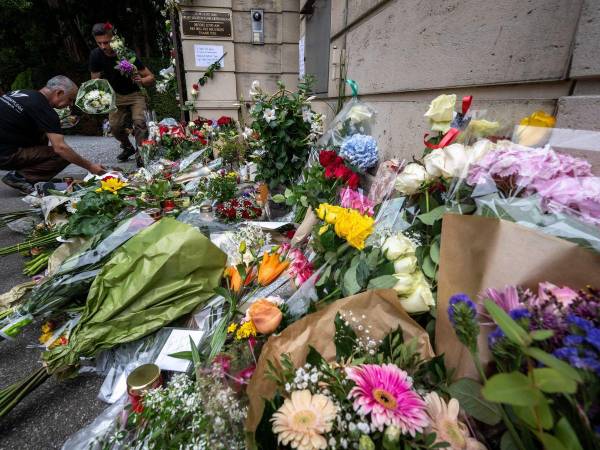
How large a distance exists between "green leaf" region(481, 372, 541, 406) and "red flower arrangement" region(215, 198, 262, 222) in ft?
7.24

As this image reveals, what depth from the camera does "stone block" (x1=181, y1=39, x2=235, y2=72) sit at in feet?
18.3

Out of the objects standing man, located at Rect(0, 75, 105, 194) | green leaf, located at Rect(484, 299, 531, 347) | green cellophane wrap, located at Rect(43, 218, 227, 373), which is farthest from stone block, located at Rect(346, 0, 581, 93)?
standing man, located at Rect(0, 75, 105, 194)

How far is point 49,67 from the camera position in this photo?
12531 millimetres

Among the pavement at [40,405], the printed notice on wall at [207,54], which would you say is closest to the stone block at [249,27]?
the printed notice on wall at [207,54]

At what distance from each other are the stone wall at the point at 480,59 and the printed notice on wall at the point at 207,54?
4064 millimetres

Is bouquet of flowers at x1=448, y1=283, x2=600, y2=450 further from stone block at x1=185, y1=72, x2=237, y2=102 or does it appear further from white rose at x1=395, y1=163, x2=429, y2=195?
stone block at x1=185, y1=72, x2=237, y2=102

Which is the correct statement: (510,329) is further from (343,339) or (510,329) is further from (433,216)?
(433,216)

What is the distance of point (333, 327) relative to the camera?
2.70ft

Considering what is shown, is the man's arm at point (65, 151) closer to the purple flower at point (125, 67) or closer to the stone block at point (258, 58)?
the purple flower at point (125, 67)

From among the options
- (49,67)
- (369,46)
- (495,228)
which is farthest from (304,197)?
(49,67)

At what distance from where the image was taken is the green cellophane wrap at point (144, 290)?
1.41 m

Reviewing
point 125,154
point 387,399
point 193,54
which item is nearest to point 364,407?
point 387,399

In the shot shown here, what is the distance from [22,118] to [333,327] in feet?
15.4

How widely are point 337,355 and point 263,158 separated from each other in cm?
211
